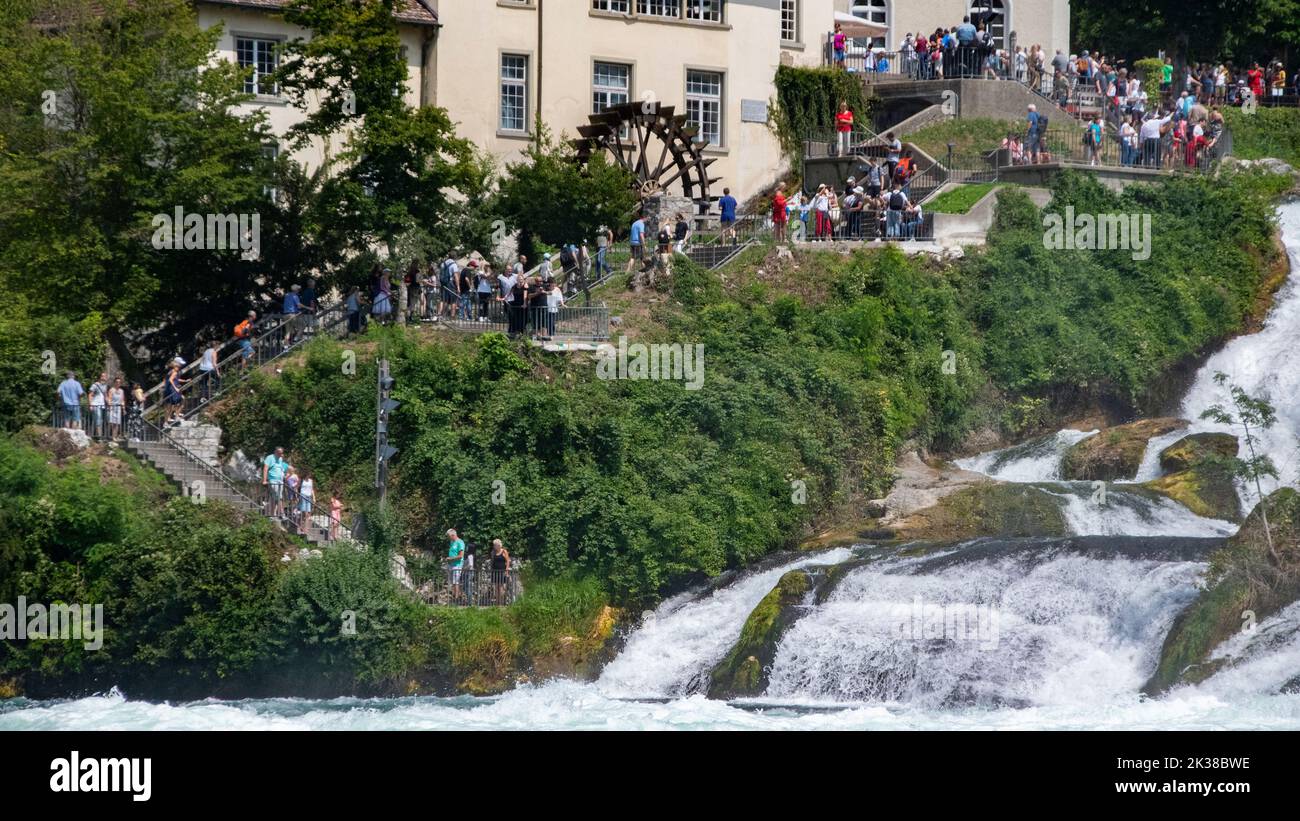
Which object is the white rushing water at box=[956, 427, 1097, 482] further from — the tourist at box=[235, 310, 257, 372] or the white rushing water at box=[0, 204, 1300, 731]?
the tourist at box=[235, 310, 257, 372]

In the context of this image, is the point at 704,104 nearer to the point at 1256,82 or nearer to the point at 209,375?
the point at 1256,82

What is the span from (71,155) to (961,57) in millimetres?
23786

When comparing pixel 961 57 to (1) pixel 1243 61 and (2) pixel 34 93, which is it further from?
(2) pixel 34 93

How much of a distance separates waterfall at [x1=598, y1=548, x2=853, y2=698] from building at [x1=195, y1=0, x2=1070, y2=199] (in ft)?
48.7

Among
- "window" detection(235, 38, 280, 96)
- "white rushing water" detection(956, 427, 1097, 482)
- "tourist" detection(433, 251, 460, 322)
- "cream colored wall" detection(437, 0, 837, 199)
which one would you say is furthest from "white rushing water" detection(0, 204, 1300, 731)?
"window" detection(235, 38, 280, 96)

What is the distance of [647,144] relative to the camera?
2196 inches

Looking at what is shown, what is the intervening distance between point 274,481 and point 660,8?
20.2 m

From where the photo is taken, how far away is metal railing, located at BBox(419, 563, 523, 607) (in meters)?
40.4

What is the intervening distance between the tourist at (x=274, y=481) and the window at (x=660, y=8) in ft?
62.3

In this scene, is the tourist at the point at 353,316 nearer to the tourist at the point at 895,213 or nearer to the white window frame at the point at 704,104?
the tourist at the point at 895,213

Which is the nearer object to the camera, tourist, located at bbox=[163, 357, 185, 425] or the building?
tourist, located at bbox=[163, 357, 185, 425]

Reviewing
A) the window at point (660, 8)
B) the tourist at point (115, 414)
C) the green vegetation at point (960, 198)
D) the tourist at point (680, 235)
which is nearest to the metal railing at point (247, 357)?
the tourist at point (115, 414)

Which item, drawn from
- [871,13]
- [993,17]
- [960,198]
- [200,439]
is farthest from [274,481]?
[993,17]

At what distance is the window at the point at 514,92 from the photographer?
5494 centimetres
